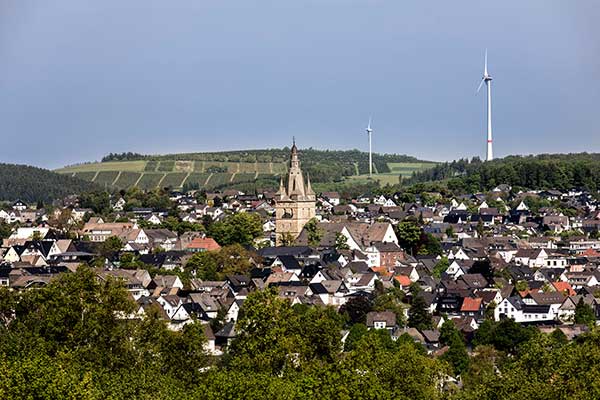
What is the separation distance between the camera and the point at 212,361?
2037 inches

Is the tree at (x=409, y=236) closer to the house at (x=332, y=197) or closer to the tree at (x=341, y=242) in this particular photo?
the tree at (x=341, y=242)

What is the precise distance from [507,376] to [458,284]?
38665mm

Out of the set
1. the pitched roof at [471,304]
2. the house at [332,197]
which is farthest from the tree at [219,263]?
the house at [332,197]

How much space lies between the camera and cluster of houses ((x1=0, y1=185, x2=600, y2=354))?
6981 cm

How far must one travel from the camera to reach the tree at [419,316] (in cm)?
6456

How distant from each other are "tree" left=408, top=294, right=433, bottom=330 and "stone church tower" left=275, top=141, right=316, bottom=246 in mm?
32374

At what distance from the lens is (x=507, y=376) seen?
126 feet

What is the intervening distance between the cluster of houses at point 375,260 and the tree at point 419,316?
0.60 metres

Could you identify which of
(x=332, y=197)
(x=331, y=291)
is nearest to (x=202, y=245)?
(x=331, y=291)

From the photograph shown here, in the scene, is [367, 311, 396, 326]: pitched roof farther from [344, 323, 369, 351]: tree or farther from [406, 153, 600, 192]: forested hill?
[406, 153, 600, 192]: forested hill

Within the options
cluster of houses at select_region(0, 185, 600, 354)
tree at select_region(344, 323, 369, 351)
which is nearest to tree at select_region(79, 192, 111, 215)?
cluster of houses at select_region(0, 185, 600, 354)

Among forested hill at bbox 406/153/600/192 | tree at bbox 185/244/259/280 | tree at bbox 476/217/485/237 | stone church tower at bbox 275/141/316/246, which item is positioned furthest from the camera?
forested hill at bbox 406/153/600/192

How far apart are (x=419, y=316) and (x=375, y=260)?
78.6 ft

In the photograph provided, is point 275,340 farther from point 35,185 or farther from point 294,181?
point 35,185
